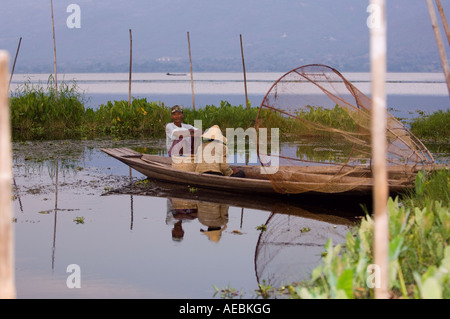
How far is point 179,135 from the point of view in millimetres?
9867

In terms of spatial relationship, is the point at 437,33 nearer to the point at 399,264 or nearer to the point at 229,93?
the point at 399,264

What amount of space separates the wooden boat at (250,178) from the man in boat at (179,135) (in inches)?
12.5

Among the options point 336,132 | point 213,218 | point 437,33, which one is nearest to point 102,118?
point 336,132

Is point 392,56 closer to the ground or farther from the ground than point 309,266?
farther from the ground

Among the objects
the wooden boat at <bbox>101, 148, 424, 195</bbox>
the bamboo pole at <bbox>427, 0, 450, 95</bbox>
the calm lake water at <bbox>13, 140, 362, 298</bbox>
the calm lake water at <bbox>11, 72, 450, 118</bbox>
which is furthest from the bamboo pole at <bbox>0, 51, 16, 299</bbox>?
the calm lake water at <bbox>11, 72, 450, 118</bbox>

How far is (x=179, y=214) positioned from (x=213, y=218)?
0.45 meters

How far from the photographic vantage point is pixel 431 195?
23.3 feet

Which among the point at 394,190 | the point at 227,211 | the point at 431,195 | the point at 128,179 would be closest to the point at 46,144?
the point at 128,179

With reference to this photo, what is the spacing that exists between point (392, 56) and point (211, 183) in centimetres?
18894

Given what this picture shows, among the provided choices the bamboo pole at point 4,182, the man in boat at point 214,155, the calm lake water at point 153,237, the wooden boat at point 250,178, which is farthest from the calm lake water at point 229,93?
the bamboo pole at point 4,182

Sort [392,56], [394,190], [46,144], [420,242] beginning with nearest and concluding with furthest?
[420,242]
[394,190]
[46,144]
[392,56]

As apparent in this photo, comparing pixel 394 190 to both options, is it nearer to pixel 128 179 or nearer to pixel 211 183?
pixel 211 183

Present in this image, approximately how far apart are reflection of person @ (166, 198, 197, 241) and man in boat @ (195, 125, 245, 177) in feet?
2.09

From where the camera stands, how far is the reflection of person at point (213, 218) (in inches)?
294
